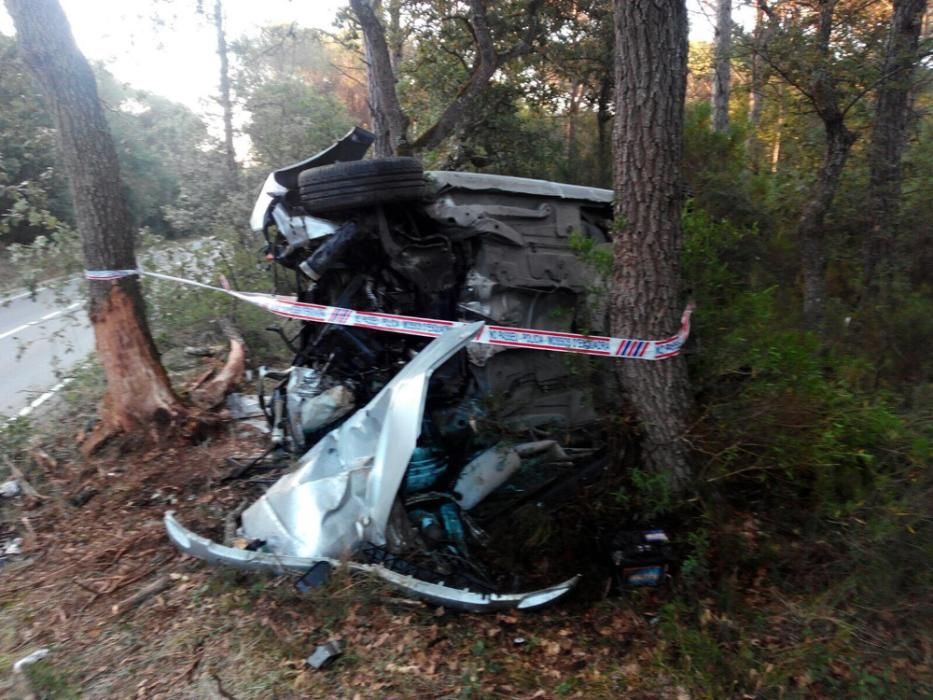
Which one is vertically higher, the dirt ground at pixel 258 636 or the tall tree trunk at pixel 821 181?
the tall tree trunk at pixel 821 181

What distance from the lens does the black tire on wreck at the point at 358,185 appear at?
4355mm

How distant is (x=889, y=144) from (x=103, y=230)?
23.6 feet

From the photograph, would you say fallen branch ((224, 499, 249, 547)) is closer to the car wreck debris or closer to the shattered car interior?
the shattered car interior

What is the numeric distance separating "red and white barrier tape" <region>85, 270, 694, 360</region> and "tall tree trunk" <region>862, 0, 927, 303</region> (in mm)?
3122

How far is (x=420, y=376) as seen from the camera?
3.42 metres

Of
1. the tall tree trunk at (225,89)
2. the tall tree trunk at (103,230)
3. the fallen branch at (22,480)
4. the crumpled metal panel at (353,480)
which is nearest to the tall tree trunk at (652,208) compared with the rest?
the crumpled metal panel at (353,480)

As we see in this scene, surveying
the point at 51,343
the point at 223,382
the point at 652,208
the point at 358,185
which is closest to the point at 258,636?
the point at 358,185

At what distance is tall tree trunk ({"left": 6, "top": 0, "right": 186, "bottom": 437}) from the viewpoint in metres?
4.89

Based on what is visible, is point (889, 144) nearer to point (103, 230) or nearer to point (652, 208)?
point (652, 208)

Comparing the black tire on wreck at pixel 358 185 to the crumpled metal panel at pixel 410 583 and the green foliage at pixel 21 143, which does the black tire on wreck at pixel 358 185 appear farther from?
the green foliage at pixel 21 143

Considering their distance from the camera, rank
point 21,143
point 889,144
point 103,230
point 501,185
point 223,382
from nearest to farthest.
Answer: point 501,185 < point 103,230 < point 223,382 < point 889,144 < point 21,143

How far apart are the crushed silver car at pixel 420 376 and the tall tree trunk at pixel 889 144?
3089mm

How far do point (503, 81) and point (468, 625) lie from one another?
10111mm

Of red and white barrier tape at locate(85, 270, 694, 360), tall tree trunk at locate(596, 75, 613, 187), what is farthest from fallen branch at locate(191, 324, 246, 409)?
tall tree trunk at locate(596, 75, 613, 187)
